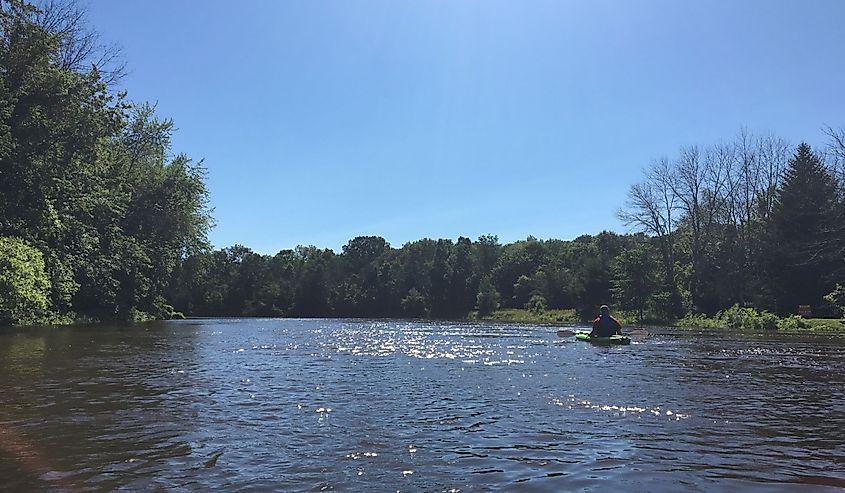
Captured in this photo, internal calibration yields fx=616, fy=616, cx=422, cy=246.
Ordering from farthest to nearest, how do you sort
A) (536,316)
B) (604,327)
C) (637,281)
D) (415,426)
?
1. (536,316)
2. (637,281)
3. (604,327)
4. (415,426)

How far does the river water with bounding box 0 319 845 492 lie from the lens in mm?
6172

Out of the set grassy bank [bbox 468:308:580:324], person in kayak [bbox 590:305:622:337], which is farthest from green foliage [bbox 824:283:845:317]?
grassy bank [bbox 468:308:580:324]

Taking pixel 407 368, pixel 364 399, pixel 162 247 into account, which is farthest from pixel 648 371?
pixel 162 247

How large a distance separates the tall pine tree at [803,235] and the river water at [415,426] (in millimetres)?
33647

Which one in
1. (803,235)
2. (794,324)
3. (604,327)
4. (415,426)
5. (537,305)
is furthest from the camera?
(537,305)

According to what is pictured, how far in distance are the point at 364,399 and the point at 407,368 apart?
17.8ft

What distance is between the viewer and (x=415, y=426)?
8711mm

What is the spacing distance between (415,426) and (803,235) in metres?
49.0

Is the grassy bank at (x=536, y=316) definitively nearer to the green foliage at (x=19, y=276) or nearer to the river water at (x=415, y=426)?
the green foliage at (x=19, y=276)

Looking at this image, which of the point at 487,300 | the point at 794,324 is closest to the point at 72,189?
the point at 794,324

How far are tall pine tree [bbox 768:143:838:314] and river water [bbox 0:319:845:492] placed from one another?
110 ft

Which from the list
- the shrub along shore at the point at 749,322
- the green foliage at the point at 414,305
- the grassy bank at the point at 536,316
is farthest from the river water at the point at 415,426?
the green foliage at the point at 414,305

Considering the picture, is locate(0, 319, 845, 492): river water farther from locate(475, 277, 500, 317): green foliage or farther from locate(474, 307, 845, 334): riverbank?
locate(475, 277, 500, 317): green foliage

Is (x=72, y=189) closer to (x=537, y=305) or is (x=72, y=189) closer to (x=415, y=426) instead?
(x=415, y=426)
